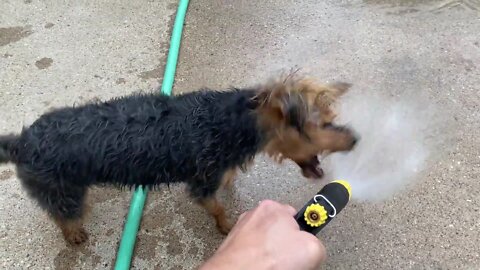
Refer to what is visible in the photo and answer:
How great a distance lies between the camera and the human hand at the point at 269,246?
1532 millimetres

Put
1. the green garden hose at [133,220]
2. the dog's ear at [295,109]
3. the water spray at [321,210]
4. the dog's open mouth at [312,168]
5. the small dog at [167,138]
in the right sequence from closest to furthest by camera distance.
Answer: the water spray at [321,210], the dog's ear at [295,109], the small dog at [167,138], the dog's open mouth at [312,168], the green garden hose at [133,220]

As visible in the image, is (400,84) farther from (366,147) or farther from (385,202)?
(385,202)

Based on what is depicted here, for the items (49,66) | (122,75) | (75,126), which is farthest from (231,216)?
(49,66)

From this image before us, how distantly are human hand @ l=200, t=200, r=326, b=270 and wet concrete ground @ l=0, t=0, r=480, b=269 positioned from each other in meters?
1.24

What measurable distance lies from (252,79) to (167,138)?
136cm

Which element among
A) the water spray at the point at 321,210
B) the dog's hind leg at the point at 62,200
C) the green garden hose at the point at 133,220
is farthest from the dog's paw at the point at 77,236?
the water spray at the point at 321,210

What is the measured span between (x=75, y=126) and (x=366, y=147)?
1.73 metres

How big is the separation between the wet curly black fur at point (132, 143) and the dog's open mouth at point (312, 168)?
0.93ft

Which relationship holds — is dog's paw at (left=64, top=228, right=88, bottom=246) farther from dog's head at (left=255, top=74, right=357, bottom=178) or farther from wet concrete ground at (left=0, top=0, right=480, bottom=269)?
dog's head at (left=255, top=74, right=357, bottom=178)

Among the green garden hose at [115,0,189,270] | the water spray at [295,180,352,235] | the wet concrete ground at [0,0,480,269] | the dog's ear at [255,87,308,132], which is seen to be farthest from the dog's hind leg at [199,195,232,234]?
the water spray at [295,180,352,235]

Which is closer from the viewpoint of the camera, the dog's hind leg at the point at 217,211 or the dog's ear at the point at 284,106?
the dog's ear at the point at 284,106

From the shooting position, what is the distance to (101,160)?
8.08 ft

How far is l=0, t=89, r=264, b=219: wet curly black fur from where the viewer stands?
2.45 metres

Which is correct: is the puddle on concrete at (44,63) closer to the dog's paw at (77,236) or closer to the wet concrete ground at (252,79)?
the wet concrete ground at (252,79)
